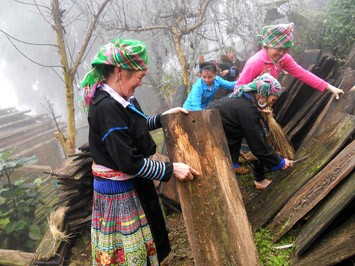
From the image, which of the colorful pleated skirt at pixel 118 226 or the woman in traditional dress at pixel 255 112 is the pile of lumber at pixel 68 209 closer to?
the colorful pleated skirt at pixel 118 226

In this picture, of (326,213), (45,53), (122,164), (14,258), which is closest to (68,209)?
(14,258)

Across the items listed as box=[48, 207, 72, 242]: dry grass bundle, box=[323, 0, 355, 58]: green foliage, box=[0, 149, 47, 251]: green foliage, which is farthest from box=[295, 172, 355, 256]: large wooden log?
box=[0, 149, 47, 251]: green foliage

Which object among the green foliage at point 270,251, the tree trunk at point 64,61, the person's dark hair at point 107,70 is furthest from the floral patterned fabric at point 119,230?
the tree trunk at point 64,61

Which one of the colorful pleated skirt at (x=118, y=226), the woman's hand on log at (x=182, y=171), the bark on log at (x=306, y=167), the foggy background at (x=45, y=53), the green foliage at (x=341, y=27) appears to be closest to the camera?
the woman's hand on log at (x=182, y=171)

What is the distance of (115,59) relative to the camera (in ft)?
5.51

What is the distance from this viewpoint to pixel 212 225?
5.67ft

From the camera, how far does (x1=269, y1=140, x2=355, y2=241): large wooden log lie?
7.28ft

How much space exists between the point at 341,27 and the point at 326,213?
385 cm

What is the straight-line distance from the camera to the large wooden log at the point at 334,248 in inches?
72.7

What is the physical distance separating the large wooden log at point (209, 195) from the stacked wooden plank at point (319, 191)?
2.52 ft

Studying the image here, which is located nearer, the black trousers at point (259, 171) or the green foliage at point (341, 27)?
the black trousers at point (259, 171)

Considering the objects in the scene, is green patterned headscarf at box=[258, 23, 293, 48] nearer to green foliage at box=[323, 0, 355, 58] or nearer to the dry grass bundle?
green foliage at box=[323, 0, 355, 58]

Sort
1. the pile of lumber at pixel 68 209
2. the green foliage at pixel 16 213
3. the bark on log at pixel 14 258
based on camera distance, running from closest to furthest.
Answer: the pile of lumber at pixel 68 209 → the bark on log at pixel 14 258 → the green foliage at pixel 16 213

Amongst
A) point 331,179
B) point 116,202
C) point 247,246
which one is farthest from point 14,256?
point 331,179
